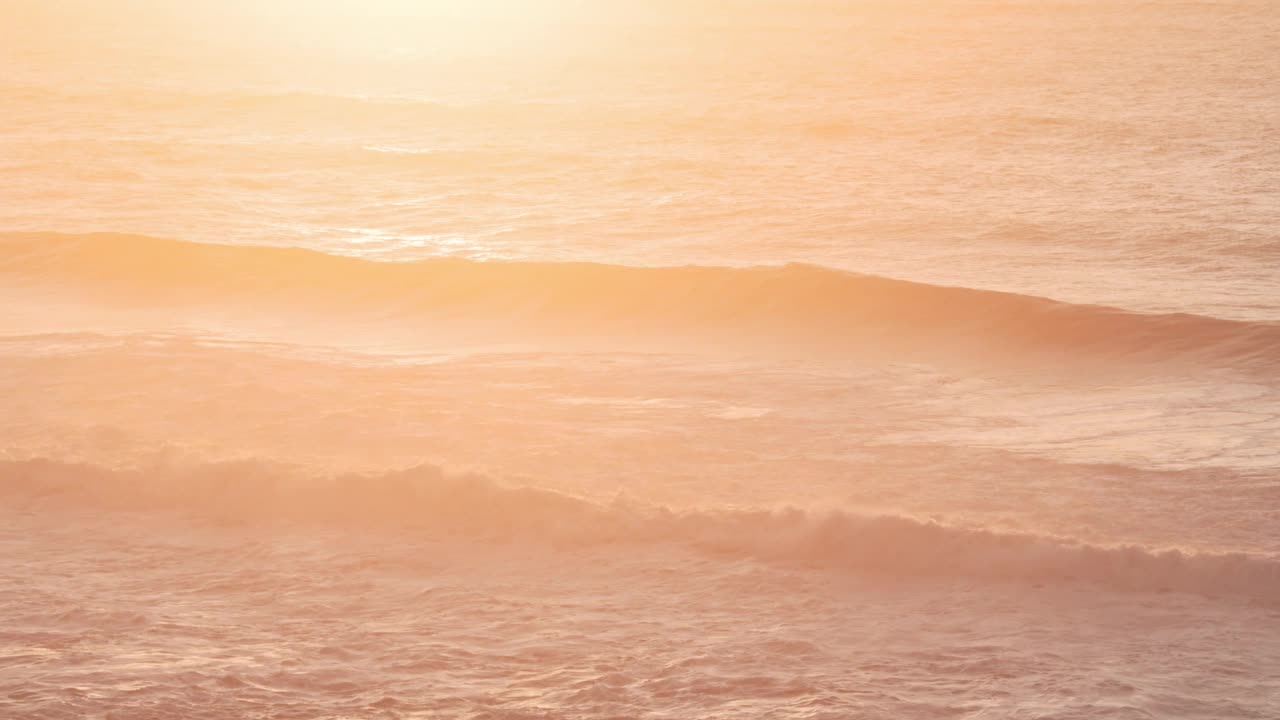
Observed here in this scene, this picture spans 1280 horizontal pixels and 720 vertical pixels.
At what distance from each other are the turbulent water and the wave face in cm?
6

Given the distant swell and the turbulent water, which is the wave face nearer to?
the turbulent water

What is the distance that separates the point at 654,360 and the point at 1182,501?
15.4ft

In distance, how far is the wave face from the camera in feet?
38.3

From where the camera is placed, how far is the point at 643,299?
13469 mm

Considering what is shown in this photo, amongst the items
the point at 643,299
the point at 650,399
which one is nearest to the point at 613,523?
the point at 650,399

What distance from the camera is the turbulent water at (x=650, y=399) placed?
529cm

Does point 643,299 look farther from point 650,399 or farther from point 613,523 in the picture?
point 613,523

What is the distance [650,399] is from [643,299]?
4.01 meters

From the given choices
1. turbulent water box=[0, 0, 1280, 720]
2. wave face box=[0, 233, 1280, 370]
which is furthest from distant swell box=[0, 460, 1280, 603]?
wave face box=[0, 233, 1280, 370]

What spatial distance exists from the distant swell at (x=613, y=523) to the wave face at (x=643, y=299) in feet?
17.2

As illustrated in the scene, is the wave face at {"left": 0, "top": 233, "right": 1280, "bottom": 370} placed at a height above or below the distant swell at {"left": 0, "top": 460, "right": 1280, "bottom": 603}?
above

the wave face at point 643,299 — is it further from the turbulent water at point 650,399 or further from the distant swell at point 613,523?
the distant swell at point 613,523

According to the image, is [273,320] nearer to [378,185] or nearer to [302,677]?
[378,185]

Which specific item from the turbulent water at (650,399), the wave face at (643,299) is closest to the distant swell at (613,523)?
the turbulent water at (650,399)
